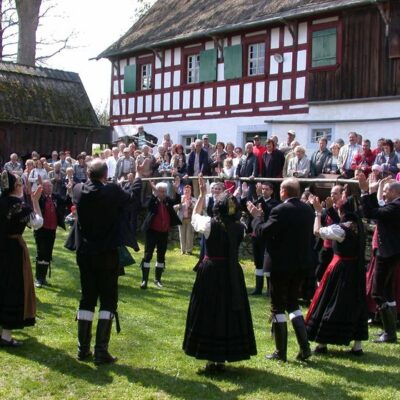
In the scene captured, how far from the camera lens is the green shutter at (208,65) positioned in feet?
79.5

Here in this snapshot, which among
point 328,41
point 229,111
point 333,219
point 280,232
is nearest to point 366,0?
point 328,41

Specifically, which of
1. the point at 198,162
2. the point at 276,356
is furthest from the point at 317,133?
the point at 276,356

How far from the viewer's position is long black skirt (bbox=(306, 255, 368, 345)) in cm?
707

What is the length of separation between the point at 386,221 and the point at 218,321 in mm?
2637

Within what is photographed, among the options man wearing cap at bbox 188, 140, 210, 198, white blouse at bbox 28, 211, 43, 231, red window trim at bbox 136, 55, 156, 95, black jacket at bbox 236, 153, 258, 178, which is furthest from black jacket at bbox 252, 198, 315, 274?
red window trim at bbox 136, 55, 156, 95

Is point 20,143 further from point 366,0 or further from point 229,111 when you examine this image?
point 366,0

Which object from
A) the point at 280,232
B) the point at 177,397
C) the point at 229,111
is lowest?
the point at 177,397

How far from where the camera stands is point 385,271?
788 centimetres

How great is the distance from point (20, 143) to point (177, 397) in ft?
73.7

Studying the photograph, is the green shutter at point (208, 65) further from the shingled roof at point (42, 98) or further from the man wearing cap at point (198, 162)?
the man wearing cap at point (198, 162)

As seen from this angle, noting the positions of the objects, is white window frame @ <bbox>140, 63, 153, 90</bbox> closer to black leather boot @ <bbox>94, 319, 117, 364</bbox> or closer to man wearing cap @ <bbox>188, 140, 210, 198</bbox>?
man wearing cap @ <bbox>188, 140, 210, 198</bbox>

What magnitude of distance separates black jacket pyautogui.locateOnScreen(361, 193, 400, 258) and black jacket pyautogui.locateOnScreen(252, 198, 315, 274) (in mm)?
1056

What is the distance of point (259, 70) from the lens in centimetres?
2295

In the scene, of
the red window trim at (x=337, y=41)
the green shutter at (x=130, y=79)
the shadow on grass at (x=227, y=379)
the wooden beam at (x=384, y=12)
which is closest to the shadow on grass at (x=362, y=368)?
the shadow on grass at (x=227, y=379)
